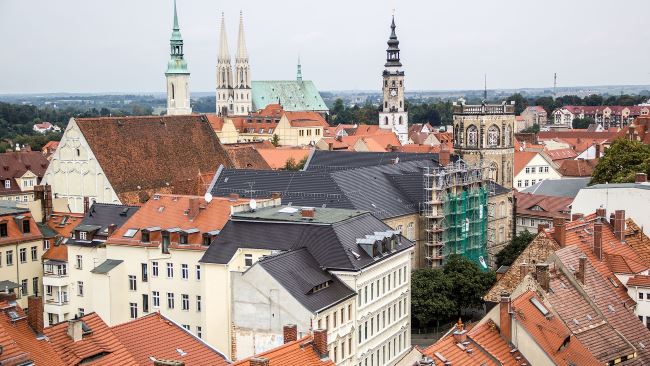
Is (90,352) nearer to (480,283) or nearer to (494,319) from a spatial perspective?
(494,319)

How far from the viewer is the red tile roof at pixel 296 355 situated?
34531 mm

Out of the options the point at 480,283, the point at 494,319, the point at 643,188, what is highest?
the point at 643,188

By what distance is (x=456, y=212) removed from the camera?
84125 millimetres

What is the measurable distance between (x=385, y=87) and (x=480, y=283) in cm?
11286

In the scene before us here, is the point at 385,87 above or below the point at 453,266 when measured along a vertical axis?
above

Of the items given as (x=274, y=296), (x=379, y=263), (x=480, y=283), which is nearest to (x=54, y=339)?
(x=274, y=296)

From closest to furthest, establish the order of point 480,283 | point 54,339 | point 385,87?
point 54,339
point 480,283
point 385,87

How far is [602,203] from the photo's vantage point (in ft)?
194

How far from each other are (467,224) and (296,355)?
52.5 metres

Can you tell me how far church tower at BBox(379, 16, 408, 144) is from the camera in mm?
176625

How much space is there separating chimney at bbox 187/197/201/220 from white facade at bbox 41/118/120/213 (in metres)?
30.1

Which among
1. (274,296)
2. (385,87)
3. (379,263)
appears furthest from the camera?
(385,87)

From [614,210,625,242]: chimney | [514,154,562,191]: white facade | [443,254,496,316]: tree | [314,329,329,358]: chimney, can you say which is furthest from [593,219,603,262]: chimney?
[514,154,562,191]: white facade

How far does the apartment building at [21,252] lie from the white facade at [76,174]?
2266 centimetres
